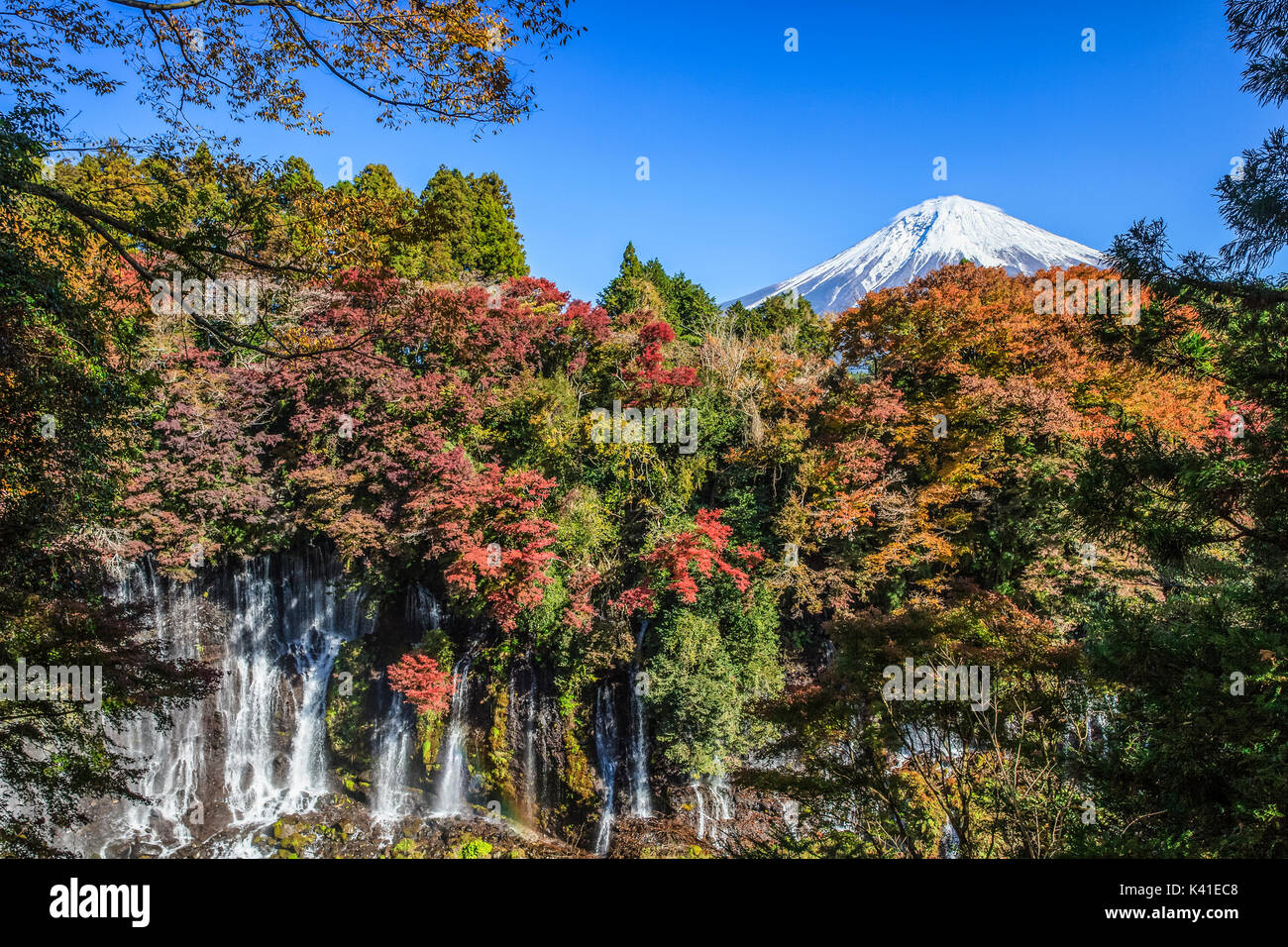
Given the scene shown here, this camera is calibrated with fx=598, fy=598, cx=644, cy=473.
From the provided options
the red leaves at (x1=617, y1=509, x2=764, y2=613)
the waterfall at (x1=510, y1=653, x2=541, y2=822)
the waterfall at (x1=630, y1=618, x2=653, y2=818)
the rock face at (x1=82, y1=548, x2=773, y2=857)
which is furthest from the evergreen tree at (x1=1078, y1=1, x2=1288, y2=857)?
the waterfall at (x1=510, y1=653, x2=541, y2=822)

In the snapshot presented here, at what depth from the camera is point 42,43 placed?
447cm

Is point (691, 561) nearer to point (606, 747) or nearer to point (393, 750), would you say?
point (606, 747)

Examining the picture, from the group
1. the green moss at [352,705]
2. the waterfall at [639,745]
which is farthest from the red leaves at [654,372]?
the green moss at [352,705]

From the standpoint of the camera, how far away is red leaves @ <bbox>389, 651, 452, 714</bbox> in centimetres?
1221

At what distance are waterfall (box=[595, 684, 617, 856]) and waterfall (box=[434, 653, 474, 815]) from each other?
3.12 m

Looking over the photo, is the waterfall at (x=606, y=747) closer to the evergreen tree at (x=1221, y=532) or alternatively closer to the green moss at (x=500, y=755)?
the green moss at (x=500, y=755)

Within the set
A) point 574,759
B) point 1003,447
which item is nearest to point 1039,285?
point 1003,447

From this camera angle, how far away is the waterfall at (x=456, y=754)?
13172 millimetres

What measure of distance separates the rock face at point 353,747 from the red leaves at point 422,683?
0.77m

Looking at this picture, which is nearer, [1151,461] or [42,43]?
[42,43]

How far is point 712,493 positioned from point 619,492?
232 centimetres

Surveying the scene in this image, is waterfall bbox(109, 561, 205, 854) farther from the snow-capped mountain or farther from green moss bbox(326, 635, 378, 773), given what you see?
the snow-capped mountain

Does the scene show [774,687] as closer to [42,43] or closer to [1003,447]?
[1003,447]
